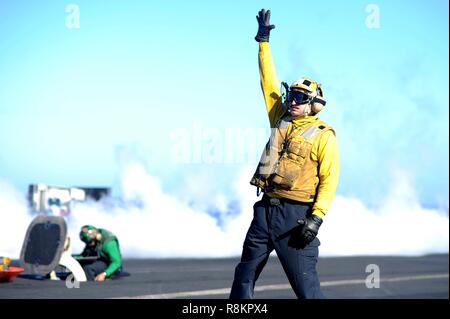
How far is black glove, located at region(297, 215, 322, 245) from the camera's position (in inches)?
246

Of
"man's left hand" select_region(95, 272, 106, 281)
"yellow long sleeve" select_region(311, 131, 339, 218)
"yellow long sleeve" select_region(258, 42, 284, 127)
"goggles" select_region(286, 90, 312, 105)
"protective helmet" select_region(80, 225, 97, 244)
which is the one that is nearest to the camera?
"yellow long sleeve" select_region(311, 131, 339, 218)

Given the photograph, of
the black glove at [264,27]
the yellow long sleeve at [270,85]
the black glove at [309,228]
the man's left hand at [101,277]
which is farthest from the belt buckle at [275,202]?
the man's left hand at [101,277]

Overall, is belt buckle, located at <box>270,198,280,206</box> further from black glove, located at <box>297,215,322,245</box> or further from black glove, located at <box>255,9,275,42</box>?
black glove, located at <box>255,9,275,42</box>

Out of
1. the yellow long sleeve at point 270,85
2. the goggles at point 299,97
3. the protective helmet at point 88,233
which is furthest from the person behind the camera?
the protective helmet at point 88,233

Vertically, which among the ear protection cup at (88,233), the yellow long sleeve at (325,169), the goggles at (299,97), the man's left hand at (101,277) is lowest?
the man's left hand at (101,277)

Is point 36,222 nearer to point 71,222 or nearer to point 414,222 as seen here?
point 71,222

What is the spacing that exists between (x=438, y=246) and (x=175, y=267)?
15061 mm

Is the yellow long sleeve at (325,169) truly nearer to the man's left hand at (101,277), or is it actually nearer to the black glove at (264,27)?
the black glove at (264,27)

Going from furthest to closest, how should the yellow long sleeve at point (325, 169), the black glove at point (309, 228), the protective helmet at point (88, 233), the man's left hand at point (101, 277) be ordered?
the protective helmet at point (88, 233) → the man's left hand at point (101, 277) → the yellow long sleeve at point (325, 169) → the black glove at point (309, 228)

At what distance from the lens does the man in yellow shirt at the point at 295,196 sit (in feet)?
20.8

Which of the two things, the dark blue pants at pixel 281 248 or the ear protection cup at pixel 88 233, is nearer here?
the dark blue pants at pixel 281 248

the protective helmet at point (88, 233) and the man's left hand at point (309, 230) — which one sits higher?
the man's left hand at point (309, 230)

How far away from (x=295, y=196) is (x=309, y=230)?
1.14ft

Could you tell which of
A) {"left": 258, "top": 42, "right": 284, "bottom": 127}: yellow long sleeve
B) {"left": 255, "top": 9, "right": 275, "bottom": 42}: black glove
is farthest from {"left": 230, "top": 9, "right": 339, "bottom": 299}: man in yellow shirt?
{"left": 255, "top": 9, "right": 275, "bottom": 42}: black glove
